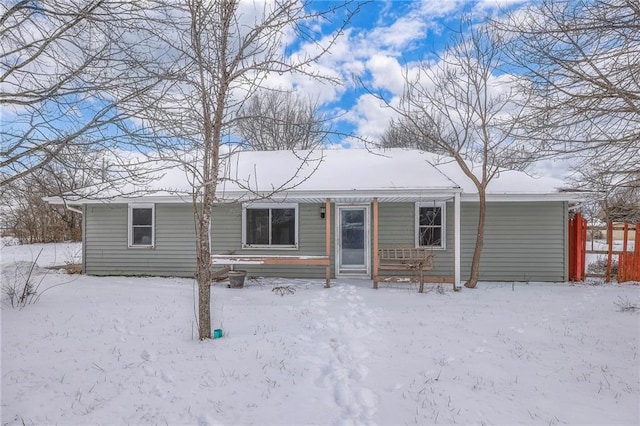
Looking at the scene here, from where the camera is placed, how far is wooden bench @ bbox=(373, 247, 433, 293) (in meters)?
8.79

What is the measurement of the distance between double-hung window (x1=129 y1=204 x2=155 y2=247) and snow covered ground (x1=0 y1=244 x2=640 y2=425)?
150 inches

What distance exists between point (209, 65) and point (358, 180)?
5840mm

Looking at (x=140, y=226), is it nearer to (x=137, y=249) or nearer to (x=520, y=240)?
(x=137, y=249)

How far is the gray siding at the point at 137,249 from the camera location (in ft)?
35.7

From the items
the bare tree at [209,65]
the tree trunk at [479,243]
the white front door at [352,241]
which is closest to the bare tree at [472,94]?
the tree trunk at [479,243]

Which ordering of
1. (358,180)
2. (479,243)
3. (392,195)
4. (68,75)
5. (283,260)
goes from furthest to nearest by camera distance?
(358,180) → (479,243) → (283,260) → (392,195) → (68,75)

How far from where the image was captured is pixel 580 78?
15.0 ft

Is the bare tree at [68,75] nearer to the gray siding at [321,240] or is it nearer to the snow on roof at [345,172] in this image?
the snow on roof at [345,172]

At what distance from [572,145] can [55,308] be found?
852 cm

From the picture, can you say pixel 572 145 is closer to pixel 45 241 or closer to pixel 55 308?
pixel 55 308

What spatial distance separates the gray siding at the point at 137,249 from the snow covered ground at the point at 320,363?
11.5 ft

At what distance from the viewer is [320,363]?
13.6ft

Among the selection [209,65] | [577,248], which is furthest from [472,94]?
[209,65]

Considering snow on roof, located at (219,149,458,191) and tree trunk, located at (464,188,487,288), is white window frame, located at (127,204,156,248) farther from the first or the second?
tree trunk, located at (464,188,487,288)
